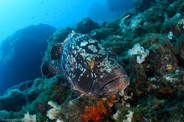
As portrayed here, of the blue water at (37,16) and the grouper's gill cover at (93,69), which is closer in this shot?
the grouper's gill cover at (93,69)

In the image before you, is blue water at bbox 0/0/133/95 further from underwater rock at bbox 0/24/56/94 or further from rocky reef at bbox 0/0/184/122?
rocky reef at bbox 0/0/184/122

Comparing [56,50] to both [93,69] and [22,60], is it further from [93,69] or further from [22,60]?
[22,60]

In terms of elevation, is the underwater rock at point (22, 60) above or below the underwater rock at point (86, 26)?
above

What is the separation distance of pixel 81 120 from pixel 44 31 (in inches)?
964

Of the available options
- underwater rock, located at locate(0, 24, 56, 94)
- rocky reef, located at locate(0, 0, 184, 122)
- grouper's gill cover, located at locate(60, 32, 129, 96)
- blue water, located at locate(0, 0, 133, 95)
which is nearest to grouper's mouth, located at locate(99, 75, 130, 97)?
grouper's gill cover, located at locate(60, 32, 129, 96)

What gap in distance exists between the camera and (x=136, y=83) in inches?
134

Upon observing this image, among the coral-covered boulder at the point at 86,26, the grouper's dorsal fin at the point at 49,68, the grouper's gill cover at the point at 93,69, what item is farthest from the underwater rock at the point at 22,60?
the grouper's gill cover at the point at 93,69

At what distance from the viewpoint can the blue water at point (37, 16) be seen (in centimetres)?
1988

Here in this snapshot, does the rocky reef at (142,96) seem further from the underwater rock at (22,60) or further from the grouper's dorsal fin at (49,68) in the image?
the underwater rock at (22,60)

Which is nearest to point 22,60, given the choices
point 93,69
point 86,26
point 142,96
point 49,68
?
point 86,26

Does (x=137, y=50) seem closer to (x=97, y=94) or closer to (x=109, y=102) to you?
(x=109, y=102)

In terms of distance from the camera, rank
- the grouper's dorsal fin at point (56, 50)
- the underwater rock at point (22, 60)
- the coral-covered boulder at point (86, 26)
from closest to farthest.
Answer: the grouper's dorsal fin at point (56, 50), the coral-covered boulder at point (86, 26), the underwater rock at point (22, 60)

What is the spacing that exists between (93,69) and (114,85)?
1.96 ft

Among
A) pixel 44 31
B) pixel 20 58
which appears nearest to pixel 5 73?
pixel 20 58
